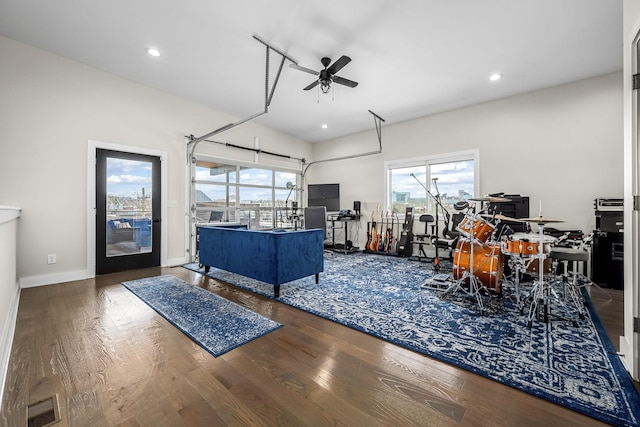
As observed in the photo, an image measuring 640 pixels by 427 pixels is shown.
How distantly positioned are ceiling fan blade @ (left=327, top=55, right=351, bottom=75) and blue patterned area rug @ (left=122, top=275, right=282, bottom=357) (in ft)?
10.1

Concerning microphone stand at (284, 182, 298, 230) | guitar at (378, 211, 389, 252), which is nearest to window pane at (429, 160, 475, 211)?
guitar at (378, 211, 389, 252)

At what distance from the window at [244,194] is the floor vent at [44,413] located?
4.31 m

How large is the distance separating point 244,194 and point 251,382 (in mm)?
5264

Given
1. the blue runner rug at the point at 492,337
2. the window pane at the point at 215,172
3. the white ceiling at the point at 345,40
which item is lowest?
the blue runner rug at the point at 492,337

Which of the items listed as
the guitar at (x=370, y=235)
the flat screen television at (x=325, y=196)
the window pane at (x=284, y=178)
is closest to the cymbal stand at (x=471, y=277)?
the guitar at (x=370, y=235)

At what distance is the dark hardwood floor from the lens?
1.34 meters

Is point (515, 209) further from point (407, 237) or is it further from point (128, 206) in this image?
point (128, 206)

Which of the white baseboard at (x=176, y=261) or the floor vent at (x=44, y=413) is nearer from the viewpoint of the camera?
the floor vent at (x=44, y=413)

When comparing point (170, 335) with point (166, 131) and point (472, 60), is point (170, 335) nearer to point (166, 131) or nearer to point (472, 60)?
point (166, 131)

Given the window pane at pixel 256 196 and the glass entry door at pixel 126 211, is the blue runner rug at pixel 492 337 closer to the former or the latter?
the glass entry door at pixel 126 211

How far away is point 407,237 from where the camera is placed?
5844 millimetres

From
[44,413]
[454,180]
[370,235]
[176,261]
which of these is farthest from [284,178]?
[44,413]

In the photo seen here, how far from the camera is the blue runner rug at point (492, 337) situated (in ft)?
4.96

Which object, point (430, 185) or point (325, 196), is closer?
point (430, 185)
